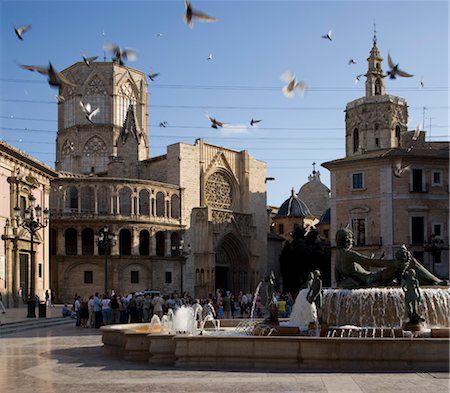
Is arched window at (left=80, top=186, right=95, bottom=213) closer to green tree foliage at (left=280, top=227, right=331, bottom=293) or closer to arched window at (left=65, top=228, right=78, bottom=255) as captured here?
arched window at (left=65, top=228, right=78, bottom=255)

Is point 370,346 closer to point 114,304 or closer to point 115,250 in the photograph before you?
point 114,304

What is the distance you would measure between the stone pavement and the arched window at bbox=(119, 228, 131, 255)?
128 feet

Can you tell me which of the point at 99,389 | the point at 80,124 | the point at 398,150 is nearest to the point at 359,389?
the point at 99,389

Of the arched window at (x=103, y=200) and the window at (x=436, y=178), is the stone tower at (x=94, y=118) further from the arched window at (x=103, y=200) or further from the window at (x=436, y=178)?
the window at (x=436, y=178)

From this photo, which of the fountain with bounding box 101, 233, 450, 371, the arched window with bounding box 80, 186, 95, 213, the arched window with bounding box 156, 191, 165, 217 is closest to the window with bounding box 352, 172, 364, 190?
the arched window with bounding box 156, 191, 165, 217

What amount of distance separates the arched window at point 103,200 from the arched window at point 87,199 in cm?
52

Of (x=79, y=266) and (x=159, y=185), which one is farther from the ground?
(x=159, y=185)

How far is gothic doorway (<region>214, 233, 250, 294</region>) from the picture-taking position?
62.2 metres

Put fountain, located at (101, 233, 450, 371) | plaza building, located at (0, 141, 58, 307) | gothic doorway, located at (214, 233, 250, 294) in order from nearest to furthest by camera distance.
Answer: fountain, located at (101, 233, 450, 371), plaza building, located at (0, 141, 58, 307), gothic doorway, located at (214, 233, 250, 294)

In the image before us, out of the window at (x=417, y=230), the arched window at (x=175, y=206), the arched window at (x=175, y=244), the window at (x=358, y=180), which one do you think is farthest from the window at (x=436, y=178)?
the arched window at (x=175, y=206)

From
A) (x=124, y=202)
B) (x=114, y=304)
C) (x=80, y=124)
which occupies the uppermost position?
(x=80, y=124)

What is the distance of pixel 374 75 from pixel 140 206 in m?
23.1

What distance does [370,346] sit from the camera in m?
12.8

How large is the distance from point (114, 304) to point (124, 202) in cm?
2804
